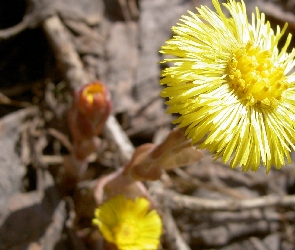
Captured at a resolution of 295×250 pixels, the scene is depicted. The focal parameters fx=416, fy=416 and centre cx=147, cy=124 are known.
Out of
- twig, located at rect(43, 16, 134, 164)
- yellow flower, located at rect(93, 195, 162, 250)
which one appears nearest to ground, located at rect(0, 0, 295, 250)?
twig, located at rect(43, 16, 134, 164)

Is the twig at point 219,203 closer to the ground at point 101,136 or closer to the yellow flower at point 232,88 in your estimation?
the ground at point 101,136

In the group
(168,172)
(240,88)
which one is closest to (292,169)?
(168,172)

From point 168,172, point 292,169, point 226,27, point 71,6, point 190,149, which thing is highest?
point 71,6

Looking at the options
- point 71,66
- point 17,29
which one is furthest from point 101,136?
point 17,29

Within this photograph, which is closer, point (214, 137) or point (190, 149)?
point (214, 137)

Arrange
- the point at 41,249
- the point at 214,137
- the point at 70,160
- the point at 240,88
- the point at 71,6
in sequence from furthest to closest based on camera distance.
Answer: the point at 71,6 < the point at 70,160 < the point at 41,249 < the point at 240,88 < the point at 214,137

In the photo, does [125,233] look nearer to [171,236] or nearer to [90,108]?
[171,236]

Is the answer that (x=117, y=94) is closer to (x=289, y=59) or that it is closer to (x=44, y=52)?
(x=44, y=52)

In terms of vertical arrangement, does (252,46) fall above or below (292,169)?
above
